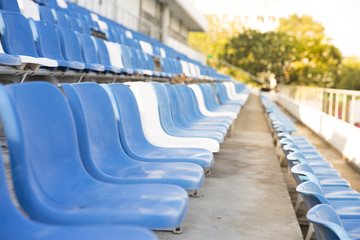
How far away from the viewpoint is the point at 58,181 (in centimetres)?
119

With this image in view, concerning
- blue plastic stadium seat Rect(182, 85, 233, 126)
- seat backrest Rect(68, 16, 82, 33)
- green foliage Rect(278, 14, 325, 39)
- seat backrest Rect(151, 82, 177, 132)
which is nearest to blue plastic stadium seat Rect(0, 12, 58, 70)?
seat backrest Rect(151, 82, 177, 132)

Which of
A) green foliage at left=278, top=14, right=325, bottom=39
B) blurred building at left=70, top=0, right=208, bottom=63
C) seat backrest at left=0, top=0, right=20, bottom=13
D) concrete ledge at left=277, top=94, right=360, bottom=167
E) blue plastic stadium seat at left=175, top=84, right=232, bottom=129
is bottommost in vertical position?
concrete ledge at left=277, top=94, right=360, bottom=167

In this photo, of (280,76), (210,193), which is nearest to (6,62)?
(210,193)

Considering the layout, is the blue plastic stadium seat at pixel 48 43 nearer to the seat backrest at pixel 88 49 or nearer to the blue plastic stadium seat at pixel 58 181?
the seat backrest at pixel 88 49

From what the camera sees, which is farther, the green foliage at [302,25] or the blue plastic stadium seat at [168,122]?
the green foliage at [302,25]

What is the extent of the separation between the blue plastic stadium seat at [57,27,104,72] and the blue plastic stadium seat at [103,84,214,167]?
1532mm

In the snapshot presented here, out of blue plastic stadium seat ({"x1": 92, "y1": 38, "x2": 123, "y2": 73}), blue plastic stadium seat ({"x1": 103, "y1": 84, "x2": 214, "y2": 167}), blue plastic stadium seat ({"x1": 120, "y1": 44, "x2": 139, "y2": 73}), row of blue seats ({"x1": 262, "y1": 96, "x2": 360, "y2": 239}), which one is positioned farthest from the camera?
blue plastic stadium seat ({"x1": 120, "y1": 44, "x2": 139, "y2": 73})

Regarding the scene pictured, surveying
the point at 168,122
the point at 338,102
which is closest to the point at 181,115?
the point at 168,122

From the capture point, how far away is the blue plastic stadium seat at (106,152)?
1437 millimetres

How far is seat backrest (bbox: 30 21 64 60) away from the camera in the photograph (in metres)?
3.20

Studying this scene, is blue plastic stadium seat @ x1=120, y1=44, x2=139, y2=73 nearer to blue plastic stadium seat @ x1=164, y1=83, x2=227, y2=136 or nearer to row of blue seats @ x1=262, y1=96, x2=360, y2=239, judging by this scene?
blue plastic stadium seat @ x1=164, y1=83, x2=227, y2=136

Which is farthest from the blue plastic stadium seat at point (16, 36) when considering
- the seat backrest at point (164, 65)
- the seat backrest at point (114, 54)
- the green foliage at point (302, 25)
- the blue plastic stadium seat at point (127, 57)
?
the green foliage at point (302, 25)

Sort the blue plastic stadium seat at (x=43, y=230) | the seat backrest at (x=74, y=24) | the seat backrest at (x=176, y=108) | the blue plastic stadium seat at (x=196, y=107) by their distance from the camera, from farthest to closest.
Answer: the seat backrest at (x=74, y=24)
the blue plastic stadium seat at (x=196, y=107)
the seat backrest at (x=176, y=108)
the blue plastic stadium seat at (x=43, y=230)

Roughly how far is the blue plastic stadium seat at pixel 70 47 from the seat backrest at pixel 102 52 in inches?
13.9
